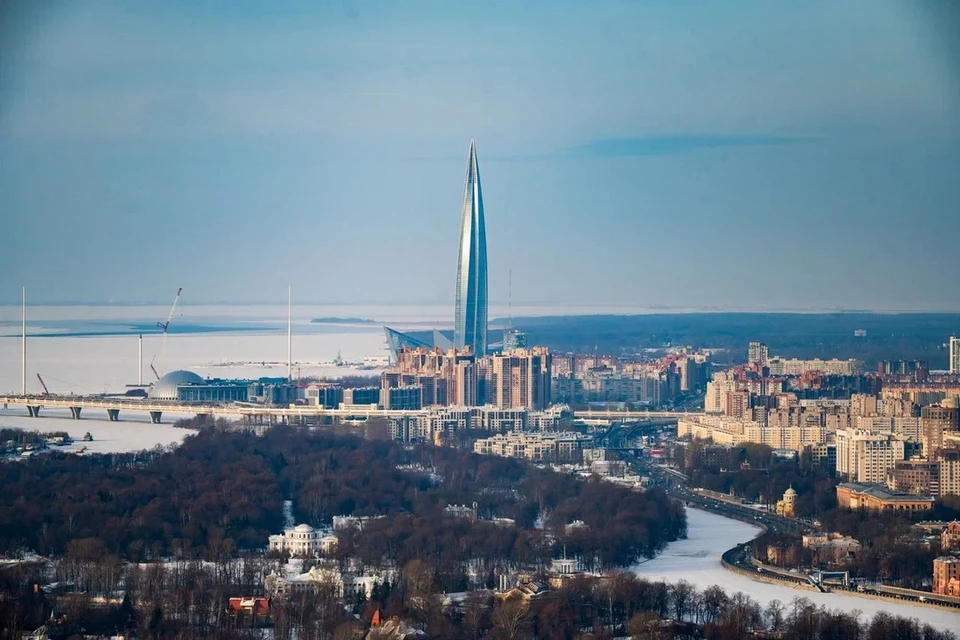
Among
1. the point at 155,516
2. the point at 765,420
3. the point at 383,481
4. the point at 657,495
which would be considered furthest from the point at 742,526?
the point at 765,420

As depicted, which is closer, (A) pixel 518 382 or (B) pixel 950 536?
(B) pixel 950 536

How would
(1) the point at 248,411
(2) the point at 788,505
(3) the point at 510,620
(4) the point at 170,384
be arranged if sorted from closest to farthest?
(3) the point at 510,620 < (2) the point at 788,505 < (1) the point at 248,411 < (4) the point at 170,384

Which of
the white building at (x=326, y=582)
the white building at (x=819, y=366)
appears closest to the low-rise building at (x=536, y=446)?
the white building at (x=326, y=582)

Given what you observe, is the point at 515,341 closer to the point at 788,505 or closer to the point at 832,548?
the point at 788,505

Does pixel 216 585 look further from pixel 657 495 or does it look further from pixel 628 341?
pixel 628 341

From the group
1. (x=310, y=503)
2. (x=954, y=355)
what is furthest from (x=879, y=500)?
(x=954, y=355)

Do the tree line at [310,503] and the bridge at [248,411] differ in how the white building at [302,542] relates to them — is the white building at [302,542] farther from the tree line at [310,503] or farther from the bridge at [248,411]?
the bridge at [248,411]

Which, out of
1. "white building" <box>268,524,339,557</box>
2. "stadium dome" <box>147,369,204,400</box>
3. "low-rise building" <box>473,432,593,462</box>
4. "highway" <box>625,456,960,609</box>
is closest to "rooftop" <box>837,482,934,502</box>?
"highway" <box>625,456,960,609</box>

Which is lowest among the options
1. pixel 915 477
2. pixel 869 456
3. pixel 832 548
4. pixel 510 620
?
pixel 510 620
